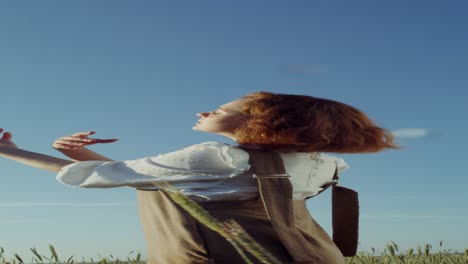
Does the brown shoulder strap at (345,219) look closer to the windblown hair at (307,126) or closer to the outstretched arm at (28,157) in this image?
the windblown hair at (307,126)

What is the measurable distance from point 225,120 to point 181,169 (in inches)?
20.8

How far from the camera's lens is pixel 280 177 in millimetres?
3840

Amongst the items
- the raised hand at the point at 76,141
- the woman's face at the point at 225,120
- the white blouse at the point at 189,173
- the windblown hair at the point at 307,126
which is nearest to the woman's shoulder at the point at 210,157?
the white blouse at the point at 189,173

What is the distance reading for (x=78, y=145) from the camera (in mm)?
4316

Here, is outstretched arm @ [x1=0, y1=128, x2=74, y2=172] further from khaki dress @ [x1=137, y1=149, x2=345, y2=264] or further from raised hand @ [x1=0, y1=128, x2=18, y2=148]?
khaki dress @ [x1=137, y1=149, x2=345, y2=264]

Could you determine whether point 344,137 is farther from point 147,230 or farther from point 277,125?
point 147,230

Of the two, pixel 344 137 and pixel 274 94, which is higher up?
pixel 274 94

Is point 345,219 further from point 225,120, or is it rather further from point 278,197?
point 225,120

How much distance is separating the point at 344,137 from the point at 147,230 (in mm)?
1386

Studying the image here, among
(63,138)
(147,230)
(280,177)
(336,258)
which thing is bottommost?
(336,258)

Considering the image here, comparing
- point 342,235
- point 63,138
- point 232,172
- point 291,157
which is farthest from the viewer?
point 342,235

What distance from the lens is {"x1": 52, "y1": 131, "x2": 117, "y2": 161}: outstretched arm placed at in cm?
425

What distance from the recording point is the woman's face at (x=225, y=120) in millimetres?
4055

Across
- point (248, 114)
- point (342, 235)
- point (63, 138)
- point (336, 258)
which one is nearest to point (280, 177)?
point (248, 114)
